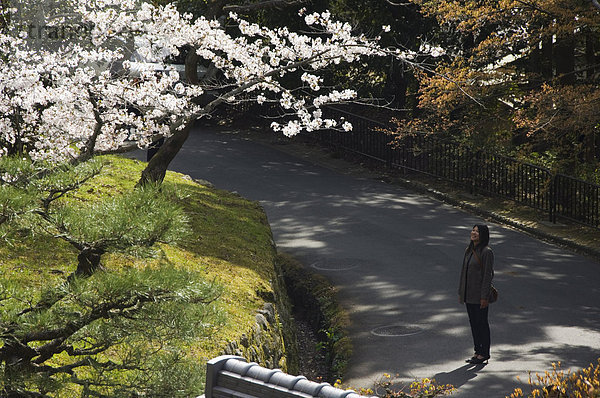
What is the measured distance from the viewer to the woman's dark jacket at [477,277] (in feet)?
32.7

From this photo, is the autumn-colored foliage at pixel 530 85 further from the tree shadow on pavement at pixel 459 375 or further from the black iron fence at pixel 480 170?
the tree shadow on pavement at pixel 459 375

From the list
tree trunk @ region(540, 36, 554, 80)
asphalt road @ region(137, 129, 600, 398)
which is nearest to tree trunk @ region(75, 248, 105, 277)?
asphalt road @ region(137, 129, 600, 398)

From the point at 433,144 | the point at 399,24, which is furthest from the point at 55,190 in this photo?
the point at 399,24

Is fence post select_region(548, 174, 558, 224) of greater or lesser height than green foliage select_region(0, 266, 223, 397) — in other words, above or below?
below

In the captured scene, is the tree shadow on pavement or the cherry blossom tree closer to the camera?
the tree shadow on pavement

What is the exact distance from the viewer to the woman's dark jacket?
998 centimetres

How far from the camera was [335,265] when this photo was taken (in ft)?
48.5

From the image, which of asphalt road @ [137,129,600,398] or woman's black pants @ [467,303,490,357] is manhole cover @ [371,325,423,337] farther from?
woman's black pants @ [467,303,490,357]

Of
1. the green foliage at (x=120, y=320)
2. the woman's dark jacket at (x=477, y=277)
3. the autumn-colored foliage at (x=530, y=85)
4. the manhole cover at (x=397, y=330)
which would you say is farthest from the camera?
the autumn-colored foliage at (x=530, y=85)

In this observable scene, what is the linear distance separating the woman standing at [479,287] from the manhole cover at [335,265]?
4602 mm

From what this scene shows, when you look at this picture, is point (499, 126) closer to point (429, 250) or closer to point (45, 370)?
point (429, 250)

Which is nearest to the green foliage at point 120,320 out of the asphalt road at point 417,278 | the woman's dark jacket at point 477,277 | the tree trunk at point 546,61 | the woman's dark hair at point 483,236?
the asphalt road at point 417,278

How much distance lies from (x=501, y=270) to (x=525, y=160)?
245 inches

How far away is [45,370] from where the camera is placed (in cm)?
548
